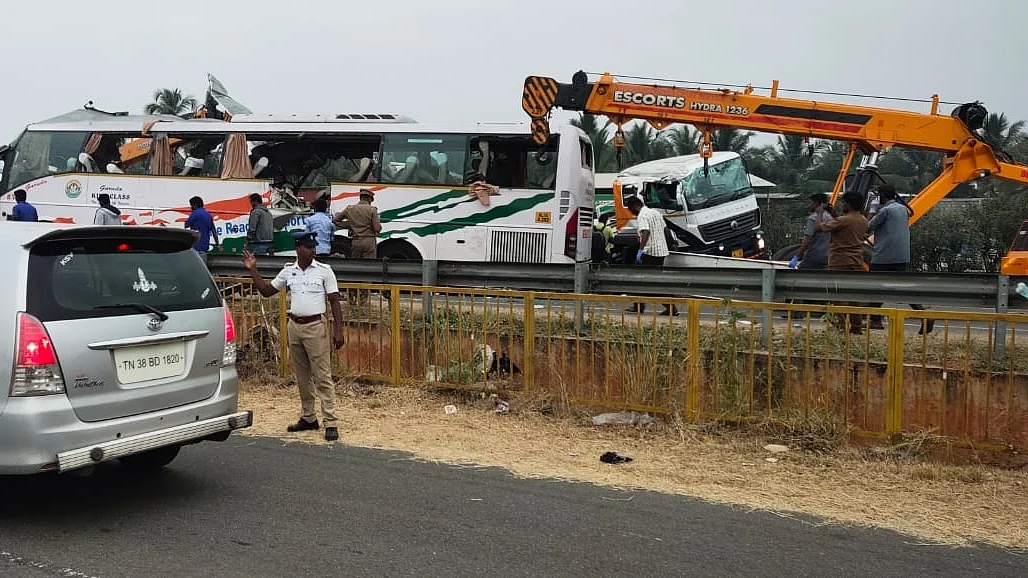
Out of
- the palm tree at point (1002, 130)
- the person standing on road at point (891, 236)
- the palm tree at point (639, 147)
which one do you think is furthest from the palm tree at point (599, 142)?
the person standing on road at point (891, 236)

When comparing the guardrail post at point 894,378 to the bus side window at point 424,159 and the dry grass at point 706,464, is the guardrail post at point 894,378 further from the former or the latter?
the bus side window at point 424,159

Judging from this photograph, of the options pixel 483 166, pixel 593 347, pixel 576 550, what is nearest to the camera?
pixel 576 550

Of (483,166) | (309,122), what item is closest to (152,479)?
(483,166)

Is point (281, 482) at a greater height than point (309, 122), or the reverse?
point (309, 122)

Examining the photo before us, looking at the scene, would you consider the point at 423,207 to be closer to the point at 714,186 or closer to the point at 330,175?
the point at 330,175

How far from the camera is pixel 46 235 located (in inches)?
189

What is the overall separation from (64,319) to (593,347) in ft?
14.0

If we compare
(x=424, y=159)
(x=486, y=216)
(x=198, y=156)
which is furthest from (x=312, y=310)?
(x=198, y=156)

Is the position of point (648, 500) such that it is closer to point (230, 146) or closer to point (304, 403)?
point (304, 403)

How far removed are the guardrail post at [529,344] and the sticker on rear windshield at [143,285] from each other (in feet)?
11.5

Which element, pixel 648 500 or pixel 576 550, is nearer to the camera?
pixel 576 550

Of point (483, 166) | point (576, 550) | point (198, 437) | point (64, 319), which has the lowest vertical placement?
point (576, 550)

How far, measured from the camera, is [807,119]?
1391 centimetres

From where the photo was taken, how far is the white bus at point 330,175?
1489 centimetres
